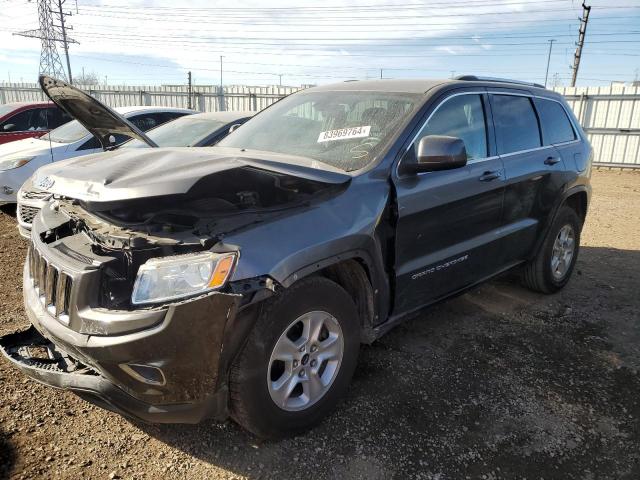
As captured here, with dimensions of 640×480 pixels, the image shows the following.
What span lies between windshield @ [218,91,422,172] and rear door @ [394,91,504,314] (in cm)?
23

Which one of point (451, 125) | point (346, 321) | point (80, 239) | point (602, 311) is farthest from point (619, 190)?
point (80, 239)

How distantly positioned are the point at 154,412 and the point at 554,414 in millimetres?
2236

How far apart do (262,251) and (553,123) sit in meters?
3.57

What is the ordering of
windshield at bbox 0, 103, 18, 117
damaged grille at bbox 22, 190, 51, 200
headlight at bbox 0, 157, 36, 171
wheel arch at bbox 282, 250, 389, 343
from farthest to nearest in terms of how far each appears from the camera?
windshield at bbox 0, 103, 18, 117, headlight at bbox 0, 157, 36, 171, damaged grille at bbox 22, 190, 51, 200, wheel arch at bbox 282, 250, 389, 343

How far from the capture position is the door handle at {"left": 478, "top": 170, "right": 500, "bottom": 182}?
3488 mm

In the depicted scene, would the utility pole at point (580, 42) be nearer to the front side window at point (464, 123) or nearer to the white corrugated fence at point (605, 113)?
the white corrugated fence at point (605, 113)

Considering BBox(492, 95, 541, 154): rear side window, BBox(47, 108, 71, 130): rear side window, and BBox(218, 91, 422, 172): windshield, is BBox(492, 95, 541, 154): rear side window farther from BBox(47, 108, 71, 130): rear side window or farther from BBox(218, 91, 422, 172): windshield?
BBox(47, 108, 71, 130): rear side window

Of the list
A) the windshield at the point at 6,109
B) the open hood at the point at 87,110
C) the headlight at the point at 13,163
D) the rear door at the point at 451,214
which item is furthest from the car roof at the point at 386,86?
the windshield at the point at 6,109

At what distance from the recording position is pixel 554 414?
2.91 m

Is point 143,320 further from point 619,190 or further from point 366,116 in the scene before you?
point 619,190

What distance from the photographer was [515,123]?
4051 millimetres

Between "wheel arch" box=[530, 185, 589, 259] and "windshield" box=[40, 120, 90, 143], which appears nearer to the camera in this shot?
"wheel arch" box=[530, 185, 589, 259]

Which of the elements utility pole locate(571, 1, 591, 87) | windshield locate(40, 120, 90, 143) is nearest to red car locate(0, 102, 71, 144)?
windshield locate(40, 120, 90, 143)

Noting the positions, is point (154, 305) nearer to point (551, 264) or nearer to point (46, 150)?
point (551, 264)
